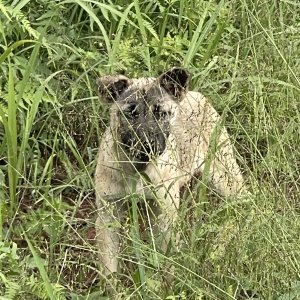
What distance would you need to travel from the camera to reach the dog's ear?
14.4 ft

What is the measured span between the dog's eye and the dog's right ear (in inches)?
9.2

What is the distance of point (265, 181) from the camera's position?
3889 millimetres

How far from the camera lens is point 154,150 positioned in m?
4.11

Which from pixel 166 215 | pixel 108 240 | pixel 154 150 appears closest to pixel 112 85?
pixel 154 150

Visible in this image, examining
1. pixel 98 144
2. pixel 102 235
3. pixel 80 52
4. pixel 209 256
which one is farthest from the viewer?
pixel 80 52

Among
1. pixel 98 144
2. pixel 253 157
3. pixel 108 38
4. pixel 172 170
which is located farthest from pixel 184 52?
→ pixel 253 157

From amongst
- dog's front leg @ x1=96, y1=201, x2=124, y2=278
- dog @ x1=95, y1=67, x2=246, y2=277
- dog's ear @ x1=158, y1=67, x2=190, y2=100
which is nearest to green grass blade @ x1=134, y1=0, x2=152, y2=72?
dog @ x1=95, y1=67, x2=246, y2=277

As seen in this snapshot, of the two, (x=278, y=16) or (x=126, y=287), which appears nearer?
(x=126, y=287)

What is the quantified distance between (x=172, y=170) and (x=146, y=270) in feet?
2.67

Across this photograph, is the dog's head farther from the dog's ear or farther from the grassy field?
the grassy field

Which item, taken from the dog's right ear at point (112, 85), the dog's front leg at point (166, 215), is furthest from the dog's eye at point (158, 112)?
the dog's front leg at point (166, 215)

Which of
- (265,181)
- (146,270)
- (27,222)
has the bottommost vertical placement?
(27,222)

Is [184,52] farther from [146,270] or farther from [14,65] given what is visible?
[146,270]

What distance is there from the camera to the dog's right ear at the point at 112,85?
4.51m
